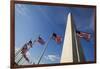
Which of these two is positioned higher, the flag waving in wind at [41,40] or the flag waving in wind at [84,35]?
the flag waving in wind at [84,35]

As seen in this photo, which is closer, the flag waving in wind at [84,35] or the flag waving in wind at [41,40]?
the flag waving in wind at [41,40]

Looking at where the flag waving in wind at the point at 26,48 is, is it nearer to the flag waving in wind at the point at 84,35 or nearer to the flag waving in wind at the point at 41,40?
the flag waving in wind at the point at 41,40

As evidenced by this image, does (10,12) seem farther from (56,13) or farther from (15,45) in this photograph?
(56,13)

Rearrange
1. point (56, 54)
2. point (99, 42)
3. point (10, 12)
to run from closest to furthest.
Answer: point (10, 12)
point (56, 54)
point (99, 42)

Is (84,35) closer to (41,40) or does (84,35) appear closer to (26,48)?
(41,40)

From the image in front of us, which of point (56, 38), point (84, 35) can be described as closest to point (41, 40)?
point (56, 38)

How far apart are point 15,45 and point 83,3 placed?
34.1 inches

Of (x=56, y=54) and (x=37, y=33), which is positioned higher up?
(x=37, y=33)

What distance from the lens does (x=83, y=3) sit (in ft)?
6.49

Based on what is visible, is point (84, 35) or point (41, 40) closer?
point (41, 40)

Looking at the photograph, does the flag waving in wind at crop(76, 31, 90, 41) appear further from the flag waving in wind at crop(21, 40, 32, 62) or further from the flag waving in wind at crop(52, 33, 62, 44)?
the flag waving in wind at crop(21, 40, 32, 62)

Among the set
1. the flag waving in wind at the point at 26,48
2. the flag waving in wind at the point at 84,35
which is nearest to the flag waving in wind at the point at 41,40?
the flag waving in wind at the point at 26,48

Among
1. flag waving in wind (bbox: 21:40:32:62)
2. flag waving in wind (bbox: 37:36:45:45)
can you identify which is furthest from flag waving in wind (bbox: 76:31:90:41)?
flag waving in wind (bbox: 21:40:32:62)
